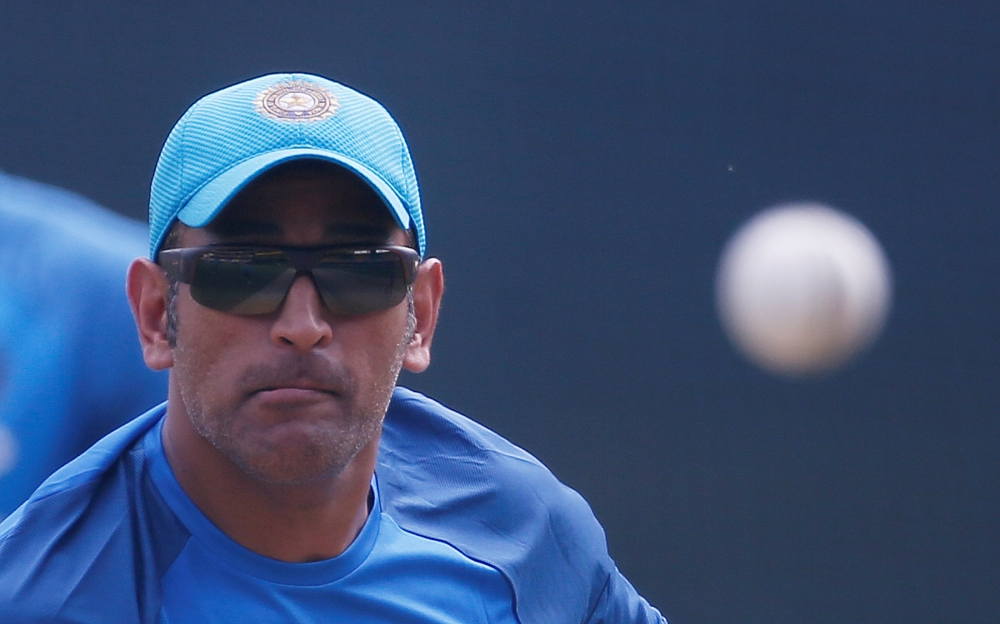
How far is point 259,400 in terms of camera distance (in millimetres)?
1360

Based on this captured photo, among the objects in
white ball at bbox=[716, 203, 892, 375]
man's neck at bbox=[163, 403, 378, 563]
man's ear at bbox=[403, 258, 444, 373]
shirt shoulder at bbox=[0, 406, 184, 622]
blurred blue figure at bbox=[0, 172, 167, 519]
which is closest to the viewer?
shirt shoulder at bbox=[0, 406, 184, 622]

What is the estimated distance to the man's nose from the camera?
4.43 feet

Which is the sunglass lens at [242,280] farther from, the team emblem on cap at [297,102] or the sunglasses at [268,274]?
the team emblem on cap at [297,102]

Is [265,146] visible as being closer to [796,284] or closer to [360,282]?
[360,282]

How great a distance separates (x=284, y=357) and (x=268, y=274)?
9 centimetres

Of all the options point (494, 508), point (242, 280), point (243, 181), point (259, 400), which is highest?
point (243, 181)

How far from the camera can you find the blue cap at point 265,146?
4.50 ft

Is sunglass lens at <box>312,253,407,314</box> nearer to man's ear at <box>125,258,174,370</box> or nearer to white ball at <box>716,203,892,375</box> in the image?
man's ear at <box>125,258,174,370</box>

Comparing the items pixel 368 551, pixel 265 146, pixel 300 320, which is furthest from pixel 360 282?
pixel 368 551

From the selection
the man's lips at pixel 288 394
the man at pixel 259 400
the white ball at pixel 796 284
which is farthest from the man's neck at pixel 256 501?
the white ball at pixel 796 284

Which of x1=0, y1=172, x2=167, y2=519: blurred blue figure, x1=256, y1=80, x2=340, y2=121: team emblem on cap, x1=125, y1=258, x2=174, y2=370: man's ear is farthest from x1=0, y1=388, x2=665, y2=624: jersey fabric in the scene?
x1=0, y1=172, x2=167, y2=519: blurred blue figure

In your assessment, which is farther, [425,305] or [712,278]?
[712,278]

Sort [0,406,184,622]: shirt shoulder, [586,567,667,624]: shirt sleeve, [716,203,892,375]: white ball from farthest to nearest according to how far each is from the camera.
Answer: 1. [716,203,892,375]: white ball
2. [586,567,667,624]: shirt sleeve
3. [0,406,184,622]: shirt shoulder

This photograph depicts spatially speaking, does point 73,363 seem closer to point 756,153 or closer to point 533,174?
point 533,174
